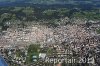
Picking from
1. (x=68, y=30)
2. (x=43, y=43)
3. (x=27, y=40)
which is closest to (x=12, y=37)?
(x=27, y=40)

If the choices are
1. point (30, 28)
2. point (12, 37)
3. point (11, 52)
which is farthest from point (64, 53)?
point (30, 28)

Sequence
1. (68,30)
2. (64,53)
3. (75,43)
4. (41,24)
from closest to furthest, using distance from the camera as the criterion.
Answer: (64,53) < (75,43) < (68,30) < (41,24)

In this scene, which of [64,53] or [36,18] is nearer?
[64,53]

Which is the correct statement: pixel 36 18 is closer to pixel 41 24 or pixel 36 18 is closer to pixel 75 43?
pixel 41 24

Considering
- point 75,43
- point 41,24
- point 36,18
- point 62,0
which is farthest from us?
point 62,0

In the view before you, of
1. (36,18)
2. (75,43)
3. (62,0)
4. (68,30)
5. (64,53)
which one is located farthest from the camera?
(62,0)

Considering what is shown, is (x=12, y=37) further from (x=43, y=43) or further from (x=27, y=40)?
(x=43, y=43)
